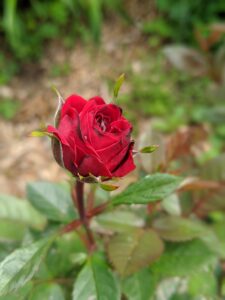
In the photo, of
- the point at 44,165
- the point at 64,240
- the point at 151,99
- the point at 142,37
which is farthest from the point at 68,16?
the point at 64,240

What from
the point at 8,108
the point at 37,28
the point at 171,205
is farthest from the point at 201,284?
the point at 37,28

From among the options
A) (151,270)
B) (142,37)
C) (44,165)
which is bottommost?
(151,270)

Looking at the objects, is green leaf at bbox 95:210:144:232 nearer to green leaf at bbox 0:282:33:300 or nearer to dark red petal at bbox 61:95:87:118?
green leaf at bbox 0:282:33:300

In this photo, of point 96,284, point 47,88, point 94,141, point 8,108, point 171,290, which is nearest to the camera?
point 94,141

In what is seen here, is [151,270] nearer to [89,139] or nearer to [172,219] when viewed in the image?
[172,219]

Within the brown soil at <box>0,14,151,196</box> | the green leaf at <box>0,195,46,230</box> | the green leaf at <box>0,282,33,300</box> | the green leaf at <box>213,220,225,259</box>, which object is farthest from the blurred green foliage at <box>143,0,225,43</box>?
the green leaf at <box>0,282,33,300</box>

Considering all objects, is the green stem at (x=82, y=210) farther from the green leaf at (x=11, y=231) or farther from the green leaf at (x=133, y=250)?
the green leaf at (x=11, y=231)

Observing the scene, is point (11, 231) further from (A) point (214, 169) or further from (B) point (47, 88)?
(B) point (47, 88)
